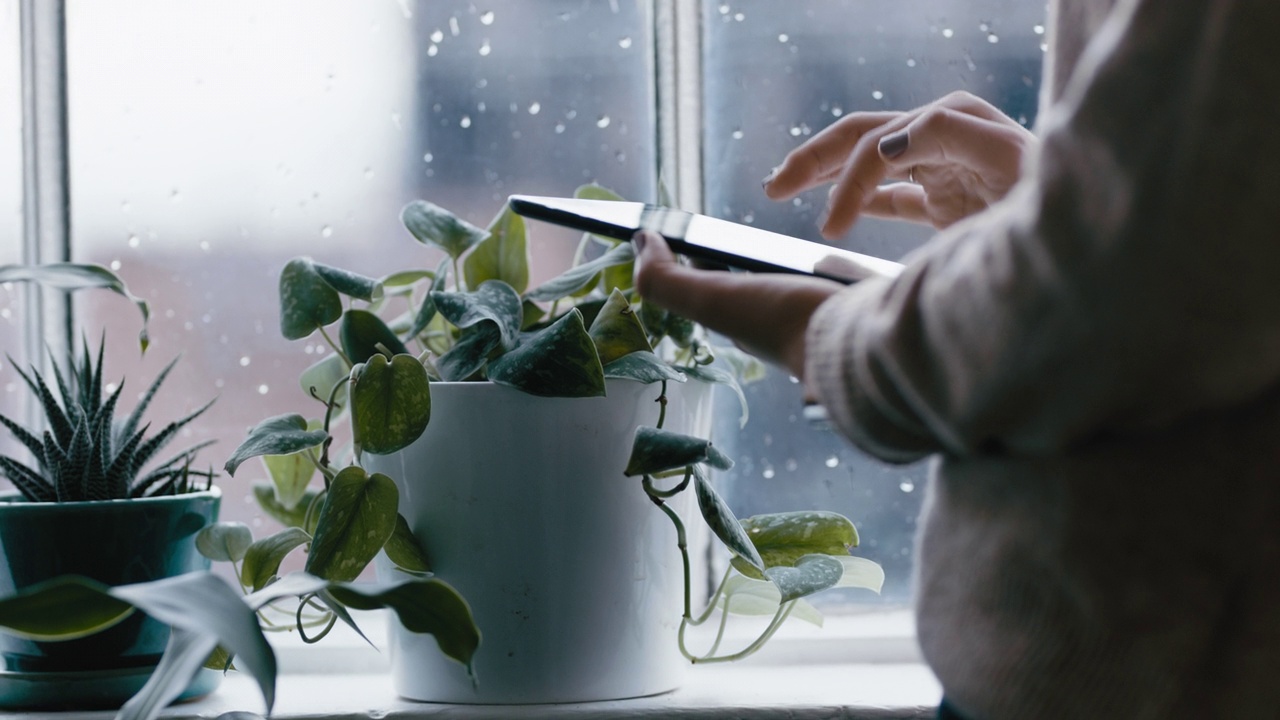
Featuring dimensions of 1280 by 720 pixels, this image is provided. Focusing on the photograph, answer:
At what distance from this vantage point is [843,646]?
91 cm

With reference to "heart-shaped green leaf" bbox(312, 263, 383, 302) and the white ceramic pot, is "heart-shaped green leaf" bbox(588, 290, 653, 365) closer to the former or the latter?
the white ceramic pot

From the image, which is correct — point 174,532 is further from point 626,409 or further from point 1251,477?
point 1251,477

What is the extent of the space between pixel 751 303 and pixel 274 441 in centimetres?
39

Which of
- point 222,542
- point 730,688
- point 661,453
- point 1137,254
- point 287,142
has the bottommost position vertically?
point 730,688

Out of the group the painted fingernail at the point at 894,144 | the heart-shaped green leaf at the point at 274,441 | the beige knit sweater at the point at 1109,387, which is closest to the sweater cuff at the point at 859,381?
the beige knit sweater at the point at 1109,387

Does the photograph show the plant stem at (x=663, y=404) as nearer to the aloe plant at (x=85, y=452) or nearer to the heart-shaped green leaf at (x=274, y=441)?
the heart-shaped green leaf at (x=274, y=441)

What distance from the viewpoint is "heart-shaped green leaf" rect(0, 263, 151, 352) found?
0.76m

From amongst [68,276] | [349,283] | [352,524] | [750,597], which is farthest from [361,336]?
[750,597]

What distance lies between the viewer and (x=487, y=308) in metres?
0.66

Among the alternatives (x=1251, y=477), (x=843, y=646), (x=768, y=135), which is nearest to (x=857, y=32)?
(x=768, y=135)

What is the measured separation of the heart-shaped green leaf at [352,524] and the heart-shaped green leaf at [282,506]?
7.9 inches

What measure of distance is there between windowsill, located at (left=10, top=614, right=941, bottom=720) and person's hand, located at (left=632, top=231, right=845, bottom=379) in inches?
13.4

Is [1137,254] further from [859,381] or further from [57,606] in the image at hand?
[57,606]

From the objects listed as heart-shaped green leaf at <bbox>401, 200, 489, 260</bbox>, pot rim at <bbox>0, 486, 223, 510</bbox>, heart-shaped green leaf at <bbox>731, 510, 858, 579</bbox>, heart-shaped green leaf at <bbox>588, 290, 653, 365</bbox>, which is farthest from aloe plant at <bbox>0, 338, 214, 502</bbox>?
heart-shaped green leaf at <bbox>731, 510, 858, 579</bbox>
